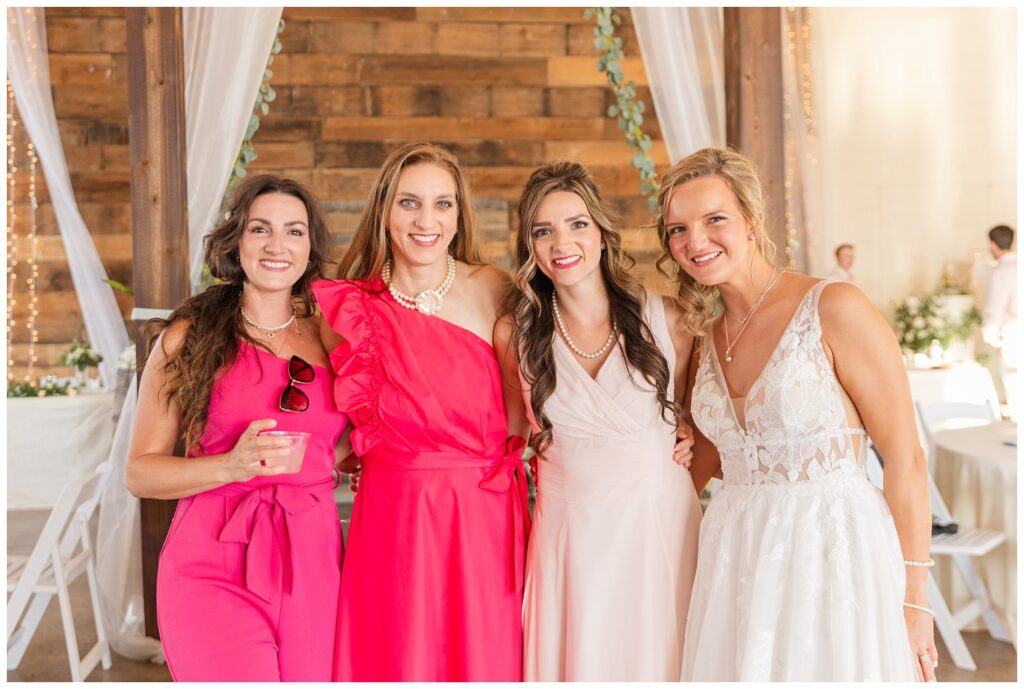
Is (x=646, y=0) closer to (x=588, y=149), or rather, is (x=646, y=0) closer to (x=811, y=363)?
(x=811, y=363)

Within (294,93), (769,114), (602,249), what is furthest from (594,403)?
(294,93)

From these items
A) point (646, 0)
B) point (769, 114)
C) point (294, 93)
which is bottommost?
point (769, 114)

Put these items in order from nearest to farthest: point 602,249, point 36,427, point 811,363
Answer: point 811,363 < point 602,249 < point 36,427

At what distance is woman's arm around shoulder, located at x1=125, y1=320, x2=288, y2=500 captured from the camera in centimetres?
206

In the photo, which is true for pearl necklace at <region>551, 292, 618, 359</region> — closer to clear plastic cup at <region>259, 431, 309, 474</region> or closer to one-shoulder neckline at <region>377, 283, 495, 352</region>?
one-shoulder neckline at <region>377, 283, 495, 352</region>

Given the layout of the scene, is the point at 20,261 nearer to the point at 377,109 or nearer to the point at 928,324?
the point at 377,109

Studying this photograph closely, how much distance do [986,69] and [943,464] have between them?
6.14 m

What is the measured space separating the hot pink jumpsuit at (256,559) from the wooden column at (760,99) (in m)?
2.19

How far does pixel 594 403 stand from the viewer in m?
2.22

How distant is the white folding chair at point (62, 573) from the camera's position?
3.09 metres

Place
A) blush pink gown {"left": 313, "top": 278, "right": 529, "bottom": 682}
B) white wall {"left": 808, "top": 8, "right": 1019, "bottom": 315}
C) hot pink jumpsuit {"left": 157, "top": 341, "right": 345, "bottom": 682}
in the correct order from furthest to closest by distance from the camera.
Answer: white wall {"left": 808, "top": 8, "right": 1019, "bottom": 315}, blush pink gown {"left": 313, "top": 278, "right": 529, "bottom": 682}, hot pink jumpsuit {"left": 157, "top": 341, "right": 345, "bottom": 682}

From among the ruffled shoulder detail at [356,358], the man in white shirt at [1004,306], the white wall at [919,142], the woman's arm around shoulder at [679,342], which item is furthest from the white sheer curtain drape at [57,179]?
the man in white shirt at [1004,306]

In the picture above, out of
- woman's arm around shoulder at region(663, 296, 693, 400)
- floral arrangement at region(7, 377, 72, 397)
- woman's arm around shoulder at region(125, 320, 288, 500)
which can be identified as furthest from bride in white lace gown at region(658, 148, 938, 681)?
floral arrangement at region(7, 377, 72, 397)

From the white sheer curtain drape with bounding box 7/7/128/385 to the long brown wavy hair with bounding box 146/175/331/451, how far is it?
2852mm
